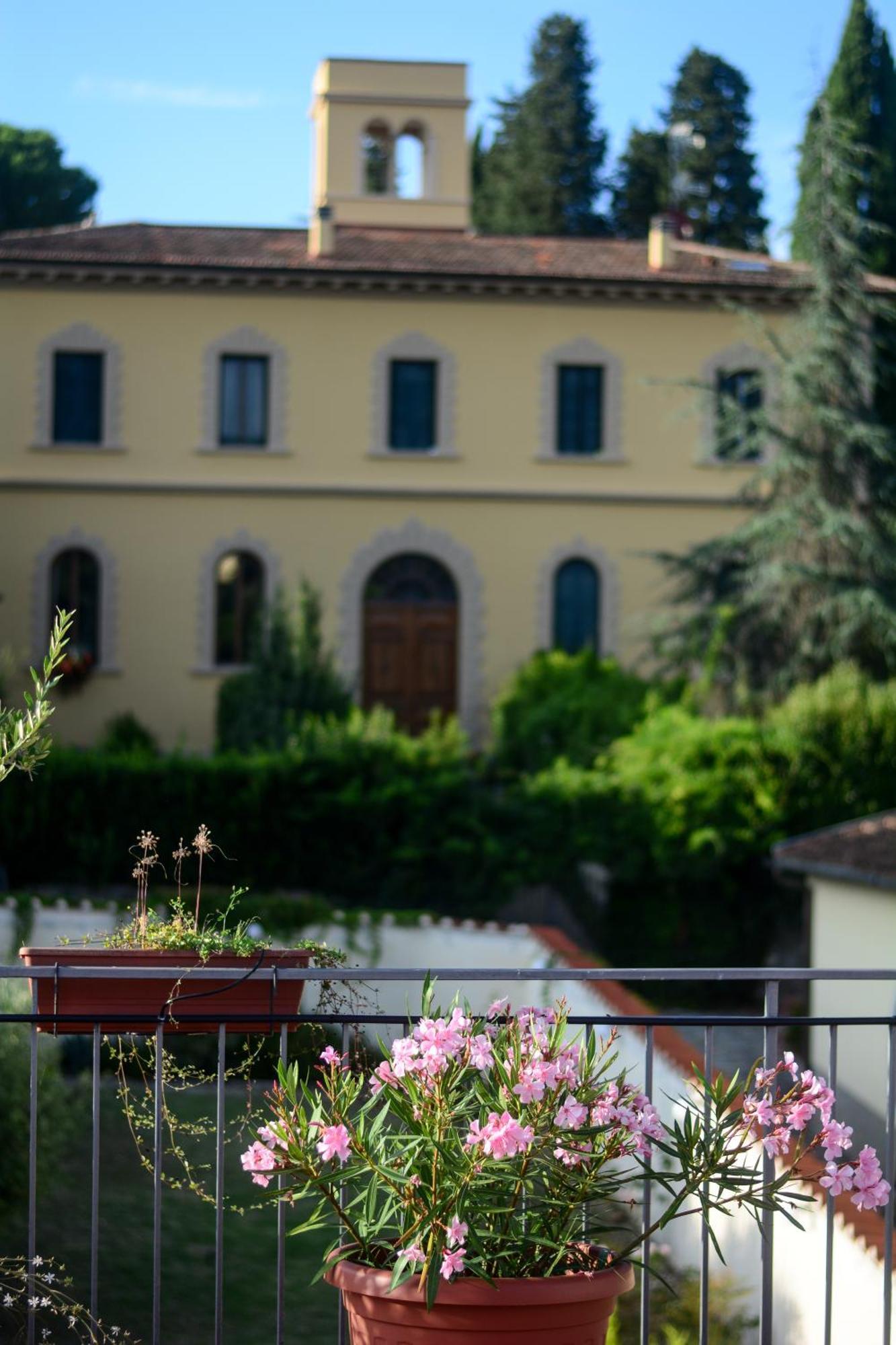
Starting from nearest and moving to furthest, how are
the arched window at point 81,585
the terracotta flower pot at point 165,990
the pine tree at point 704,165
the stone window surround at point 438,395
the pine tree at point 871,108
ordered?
the terracotta flower pot at point 165,990
the arched window at point 81,585
the stone window surround at point 438,395
the pine tree at point 871,108
the pine tree at point 704,165

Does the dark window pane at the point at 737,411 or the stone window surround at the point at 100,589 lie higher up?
the dark window pane at the point at 737,411

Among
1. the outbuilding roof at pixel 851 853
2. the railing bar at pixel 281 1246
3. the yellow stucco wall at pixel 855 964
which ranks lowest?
the yellow stucco wall at pixel 855 964

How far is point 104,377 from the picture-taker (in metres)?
27.5

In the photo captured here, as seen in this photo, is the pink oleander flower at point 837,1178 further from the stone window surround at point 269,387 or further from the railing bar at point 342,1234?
the stone window surround at point 269,387

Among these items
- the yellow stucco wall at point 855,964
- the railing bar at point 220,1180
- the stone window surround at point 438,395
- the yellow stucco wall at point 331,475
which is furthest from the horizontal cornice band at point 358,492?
the railing bar at point 220,1180

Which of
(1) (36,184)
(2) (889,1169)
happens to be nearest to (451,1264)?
(2) (889,1169)

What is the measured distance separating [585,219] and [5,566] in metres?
22.2

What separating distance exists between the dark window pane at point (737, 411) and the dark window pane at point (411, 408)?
15.0 ft

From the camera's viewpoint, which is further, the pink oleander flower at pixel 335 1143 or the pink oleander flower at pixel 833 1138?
the pink oleander flower at pixel 833 1138

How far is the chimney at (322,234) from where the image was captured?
2789 cm

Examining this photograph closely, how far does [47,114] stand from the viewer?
4588 cm

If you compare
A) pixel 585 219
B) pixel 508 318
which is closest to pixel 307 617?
pixel 508 318

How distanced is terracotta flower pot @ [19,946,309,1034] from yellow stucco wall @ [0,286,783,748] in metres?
22.7

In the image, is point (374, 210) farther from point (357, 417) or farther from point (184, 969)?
point (184, 969)
